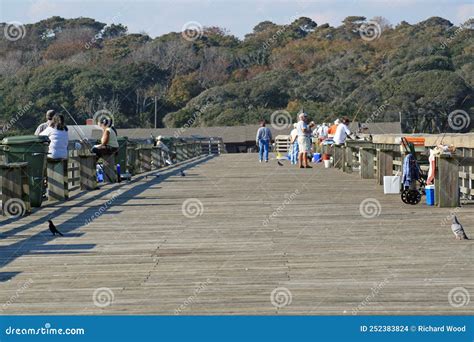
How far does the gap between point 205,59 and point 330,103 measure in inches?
1453

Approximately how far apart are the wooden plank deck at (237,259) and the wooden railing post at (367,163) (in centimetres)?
679

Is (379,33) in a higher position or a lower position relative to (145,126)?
higher

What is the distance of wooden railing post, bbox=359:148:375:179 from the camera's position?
25.2 m

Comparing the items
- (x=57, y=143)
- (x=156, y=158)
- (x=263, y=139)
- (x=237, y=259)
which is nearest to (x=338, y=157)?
(x=263, y=139)

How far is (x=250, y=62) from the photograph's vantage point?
159000 millimetres

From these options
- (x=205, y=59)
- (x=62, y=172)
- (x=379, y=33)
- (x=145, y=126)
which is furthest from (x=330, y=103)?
(x=62, y=172)

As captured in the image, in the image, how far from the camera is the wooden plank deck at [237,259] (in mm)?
8969

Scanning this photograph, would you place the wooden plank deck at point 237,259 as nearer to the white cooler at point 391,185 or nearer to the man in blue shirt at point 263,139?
the white cooler at point 391,185

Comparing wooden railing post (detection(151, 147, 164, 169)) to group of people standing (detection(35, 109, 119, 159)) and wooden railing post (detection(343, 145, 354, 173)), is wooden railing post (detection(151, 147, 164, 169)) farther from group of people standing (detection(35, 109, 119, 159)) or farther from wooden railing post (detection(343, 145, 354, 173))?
group of people standing (detection(35, 109, 119, 159))

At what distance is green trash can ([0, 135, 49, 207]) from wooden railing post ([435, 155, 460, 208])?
5.88m

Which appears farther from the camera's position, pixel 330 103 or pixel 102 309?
pixel 330 103

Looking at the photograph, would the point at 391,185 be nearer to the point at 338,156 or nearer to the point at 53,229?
the point at 53,229
